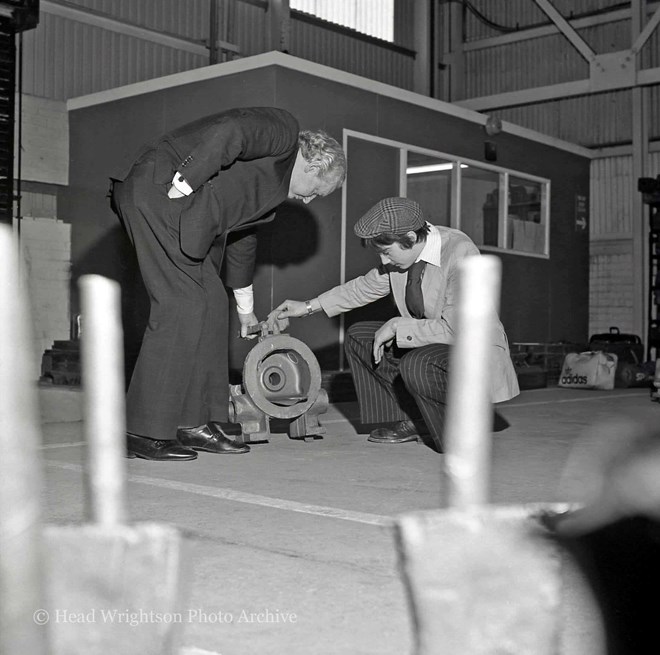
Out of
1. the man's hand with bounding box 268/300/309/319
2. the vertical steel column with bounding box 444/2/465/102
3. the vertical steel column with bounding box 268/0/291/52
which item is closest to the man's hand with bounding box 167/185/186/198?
the man's hand with bounding box 268/300/309/319

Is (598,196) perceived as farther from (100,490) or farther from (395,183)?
(100,490)

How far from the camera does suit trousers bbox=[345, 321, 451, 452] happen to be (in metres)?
3.40

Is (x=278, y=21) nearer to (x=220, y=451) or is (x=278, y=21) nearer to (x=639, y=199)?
(x=639, y=199)

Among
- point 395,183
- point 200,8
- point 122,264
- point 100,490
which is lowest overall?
point 100,490

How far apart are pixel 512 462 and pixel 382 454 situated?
54 cm

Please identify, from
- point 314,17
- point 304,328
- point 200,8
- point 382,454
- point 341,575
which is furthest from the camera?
point 314,17

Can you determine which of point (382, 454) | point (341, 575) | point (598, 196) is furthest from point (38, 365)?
point (598, 196)

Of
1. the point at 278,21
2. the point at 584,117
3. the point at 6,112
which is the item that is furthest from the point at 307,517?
the point at 584,117

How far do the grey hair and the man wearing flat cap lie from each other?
0.22m

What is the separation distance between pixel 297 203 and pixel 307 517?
421 cm

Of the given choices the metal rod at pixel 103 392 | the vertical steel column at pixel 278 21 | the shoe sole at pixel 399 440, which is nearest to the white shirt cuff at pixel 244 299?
the shoe sole at pixel 399 440

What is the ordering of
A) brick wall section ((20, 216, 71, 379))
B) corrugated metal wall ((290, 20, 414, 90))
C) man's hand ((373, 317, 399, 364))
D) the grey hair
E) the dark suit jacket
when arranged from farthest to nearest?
1. corrugated metal wall ((290, 20, 414, 90))
2. brick wall section ((20, 216, 71, 379))
3. man's hand ((373, 317, 399, 364))
4. the grey hair
5. the dark suit jacket

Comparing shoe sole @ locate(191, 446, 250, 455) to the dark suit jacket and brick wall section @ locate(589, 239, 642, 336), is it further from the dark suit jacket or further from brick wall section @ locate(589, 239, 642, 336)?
brick wall section @ locate(589, 239, 642, 336)

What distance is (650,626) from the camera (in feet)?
4.03
